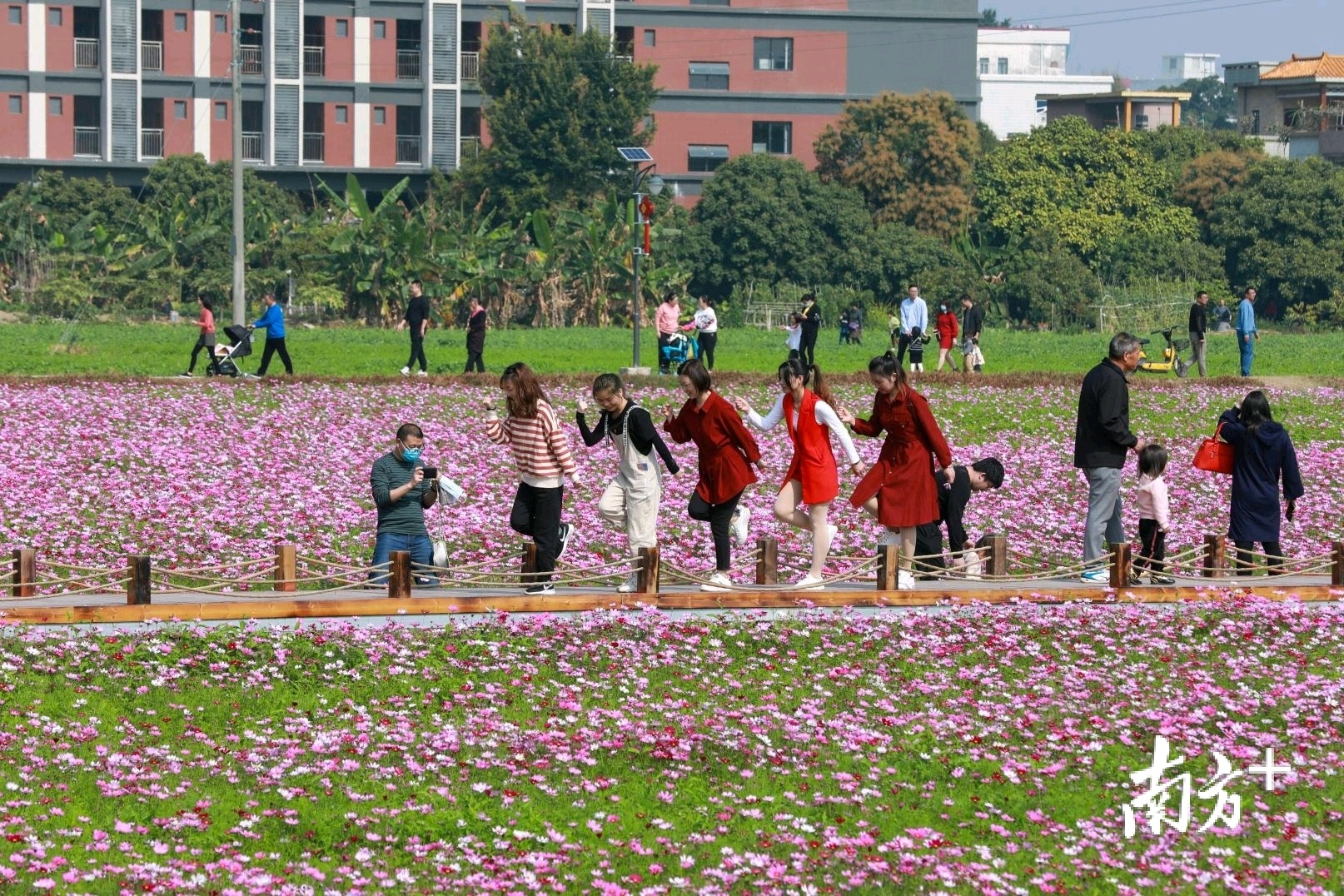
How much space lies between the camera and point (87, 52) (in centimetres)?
7419

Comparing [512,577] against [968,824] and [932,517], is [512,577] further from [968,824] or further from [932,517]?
[968,824]

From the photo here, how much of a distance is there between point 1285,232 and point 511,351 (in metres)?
37.0

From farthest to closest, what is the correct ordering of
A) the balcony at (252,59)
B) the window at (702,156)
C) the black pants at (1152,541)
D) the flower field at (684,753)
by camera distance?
1. the window at (702,156)
2. the balcony at (252,59)
3. the black pants at (1152,541)
4. the flower field at (684,753)

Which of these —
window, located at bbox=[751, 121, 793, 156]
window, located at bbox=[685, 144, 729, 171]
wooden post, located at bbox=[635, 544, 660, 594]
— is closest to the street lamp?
wooden post, located at bbox=[635, 544, 660, 594]

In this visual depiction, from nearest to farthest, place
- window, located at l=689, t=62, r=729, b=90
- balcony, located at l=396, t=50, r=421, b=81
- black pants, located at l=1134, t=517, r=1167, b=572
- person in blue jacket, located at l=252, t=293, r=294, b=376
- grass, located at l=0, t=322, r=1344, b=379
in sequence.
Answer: black pants, located at l=1134, t=517, r=1167, b=572 < person in blue jacket, located at l=252, t=293, r=294, b=376 < grass, located at l=0, t=322, r=1344, b=379 < balcony, located at l=396, t=50, r=421, b=81 < window, located at l=689, t=62, r=729, b=90

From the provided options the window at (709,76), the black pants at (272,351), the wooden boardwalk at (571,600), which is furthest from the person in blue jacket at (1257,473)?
the window at (709,76)

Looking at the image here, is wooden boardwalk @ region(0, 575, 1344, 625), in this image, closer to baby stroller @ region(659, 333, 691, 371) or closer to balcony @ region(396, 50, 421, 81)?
baby stroller @ region(659, 333, 691, 371)

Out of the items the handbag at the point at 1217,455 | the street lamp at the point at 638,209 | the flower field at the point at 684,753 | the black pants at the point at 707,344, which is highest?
the street lamp at the point at 638,209

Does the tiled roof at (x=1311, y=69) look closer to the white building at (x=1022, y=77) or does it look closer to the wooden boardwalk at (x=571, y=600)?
the white building at (x=1022, y=77)

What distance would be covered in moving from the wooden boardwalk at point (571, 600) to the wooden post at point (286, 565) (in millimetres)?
112

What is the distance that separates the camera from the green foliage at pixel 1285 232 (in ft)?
225

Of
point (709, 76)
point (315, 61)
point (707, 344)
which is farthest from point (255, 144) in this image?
point (707, 344)

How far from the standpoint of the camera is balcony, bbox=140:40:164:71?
244 ft

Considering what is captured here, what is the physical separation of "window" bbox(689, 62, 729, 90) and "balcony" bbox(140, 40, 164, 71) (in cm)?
2118
